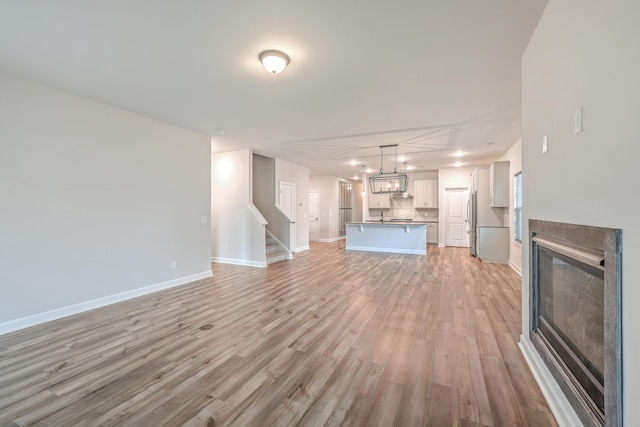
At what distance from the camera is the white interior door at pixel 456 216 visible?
9.02 meters

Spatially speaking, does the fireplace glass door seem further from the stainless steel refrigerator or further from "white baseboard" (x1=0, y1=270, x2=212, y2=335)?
the stainless steel refrigerator

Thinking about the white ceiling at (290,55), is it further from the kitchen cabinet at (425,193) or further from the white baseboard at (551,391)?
the kitchen cabinet at (425,193)

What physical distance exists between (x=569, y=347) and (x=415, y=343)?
122cm

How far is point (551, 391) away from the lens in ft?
5.61

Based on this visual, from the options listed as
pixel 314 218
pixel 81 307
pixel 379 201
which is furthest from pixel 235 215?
pixel 379 201

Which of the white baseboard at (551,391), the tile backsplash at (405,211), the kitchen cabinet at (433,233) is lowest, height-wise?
the white baseboard at (551,391)

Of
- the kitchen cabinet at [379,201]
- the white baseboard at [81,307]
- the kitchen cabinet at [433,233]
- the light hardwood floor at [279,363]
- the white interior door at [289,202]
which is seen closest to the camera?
the light hardwood floor at [279,363]

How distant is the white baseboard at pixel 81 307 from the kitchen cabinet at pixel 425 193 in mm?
8090

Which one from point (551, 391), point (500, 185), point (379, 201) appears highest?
point (500, 185)

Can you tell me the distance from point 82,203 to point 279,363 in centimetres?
339

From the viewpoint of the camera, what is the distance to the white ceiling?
6.62 ft

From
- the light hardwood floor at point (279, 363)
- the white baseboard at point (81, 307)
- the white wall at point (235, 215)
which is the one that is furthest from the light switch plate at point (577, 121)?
the white wall at point (235, 215)

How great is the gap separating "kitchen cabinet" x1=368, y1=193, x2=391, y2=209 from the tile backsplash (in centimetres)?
34

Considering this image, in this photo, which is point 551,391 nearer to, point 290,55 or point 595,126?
point 595,126
